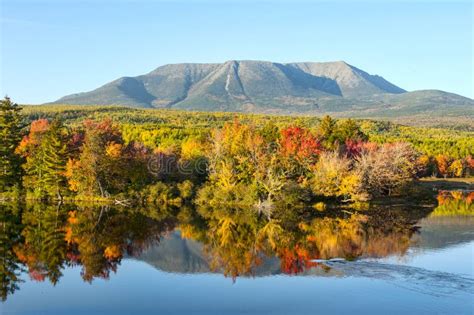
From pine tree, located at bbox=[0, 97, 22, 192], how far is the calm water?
13.8m

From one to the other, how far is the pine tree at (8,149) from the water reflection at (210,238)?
6.96m

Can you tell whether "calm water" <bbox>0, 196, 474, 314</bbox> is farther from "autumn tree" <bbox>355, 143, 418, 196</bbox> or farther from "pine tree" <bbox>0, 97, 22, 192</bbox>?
"pine tree" <bbox>0, 97, 22, 192</bbox>

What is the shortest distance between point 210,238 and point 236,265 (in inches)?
351

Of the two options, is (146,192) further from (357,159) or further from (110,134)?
(357,159)

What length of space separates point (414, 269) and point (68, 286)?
18458 mm

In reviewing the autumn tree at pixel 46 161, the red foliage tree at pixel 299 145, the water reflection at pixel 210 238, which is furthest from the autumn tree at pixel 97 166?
the red foliage tree at pixel 299 145

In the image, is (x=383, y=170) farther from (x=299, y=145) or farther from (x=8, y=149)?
(x=8, y=149)

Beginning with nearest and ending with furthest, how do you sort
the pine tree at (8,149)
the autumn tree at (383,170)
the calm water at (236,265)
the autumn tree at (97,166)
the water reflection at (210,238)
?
the calm water at (236,265), the water reflection at (210,238), the autumn tree at (97,166), the autumn tree at (383,170), the pine tree at (8,149)

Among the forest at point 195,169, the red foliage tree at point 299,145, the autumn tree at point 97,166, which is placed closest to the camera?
the forest at point 195,169

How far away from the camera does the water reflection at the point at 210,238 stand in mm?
33531

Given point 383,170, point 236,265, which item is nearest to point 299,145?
point 383,170

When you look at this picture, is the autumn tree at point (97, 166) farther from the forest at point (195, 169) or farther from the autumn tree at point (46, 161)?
the autumn tree at point (46, 161)

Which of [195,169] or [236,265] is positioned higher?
[195,169]

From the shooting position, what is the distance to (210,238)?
43.1 metres
